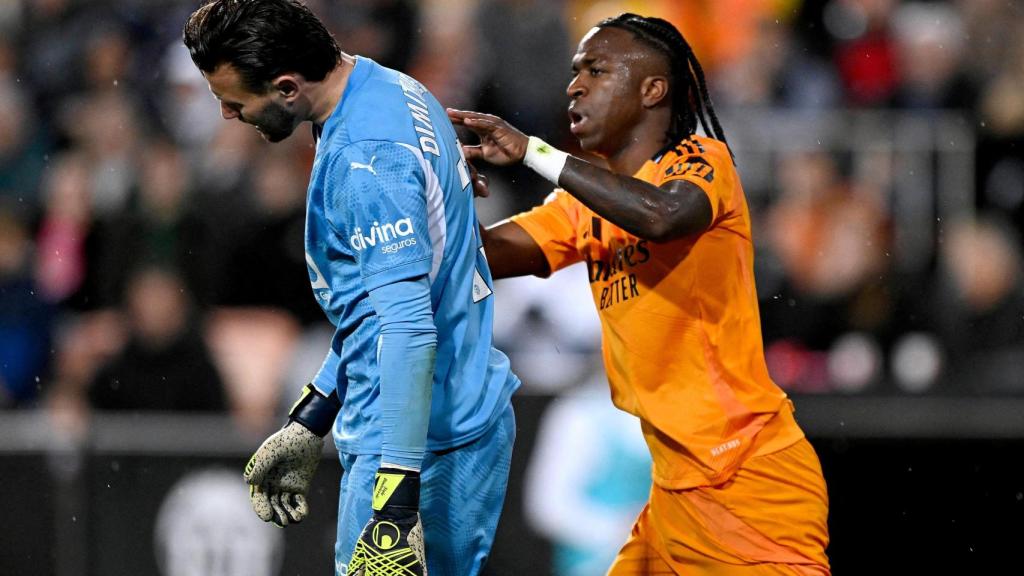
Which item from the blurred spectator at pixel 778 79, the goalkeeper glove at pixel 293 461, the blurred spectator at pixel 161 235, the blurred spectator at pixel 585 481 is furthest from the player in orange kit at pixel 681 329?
the blurred spectator at pixel 778 79

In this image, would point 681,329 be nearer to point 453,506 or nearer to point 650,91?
point 650,91

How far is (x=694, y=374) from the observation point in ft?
14.9

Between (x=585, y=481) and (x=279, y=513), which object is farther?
(x=585, y=481)

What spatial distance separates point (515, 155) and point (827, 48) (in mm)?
4760

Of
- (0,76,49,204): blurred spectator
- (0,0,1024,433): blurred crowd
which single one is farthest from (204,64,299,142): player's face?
(0,76,49,204): blurred spectator

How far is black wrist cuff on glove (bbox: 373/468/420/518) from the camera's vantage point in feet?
11.3

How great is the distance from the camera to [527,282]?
7691 mm

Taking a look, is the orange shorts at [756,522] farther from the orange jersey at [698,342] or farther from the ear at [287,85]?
the ear at [287,85]

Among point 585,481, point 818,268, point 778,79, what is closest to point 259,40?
point 585,481

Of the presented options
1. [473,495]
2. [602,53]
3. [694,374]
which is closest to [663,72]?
[602,53]

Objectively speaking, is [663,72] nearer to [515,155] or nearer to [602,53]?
[602,53]

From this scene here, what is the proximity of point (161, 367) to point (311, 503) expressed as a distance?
1.16 meters

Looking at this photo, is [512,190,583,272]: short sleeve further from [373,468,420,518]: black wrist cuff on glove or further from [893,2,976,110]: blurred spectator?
[893,2,976,110]: blurred spectator

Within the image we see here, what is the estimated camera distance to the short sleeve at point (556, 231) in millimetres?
4977
